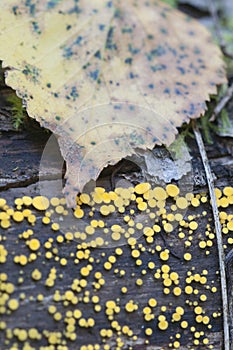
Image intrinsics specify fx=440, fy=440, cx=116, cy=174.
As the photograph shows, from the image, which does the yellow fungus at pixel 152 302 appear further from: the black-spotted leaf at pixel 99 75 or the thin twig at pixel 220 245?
the black-spotted leaf at pixel 99 75

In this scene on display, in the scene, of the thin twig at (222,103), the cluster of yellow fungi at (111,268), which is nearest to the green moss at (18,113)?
the cluster of yellow fungi at (111,268)

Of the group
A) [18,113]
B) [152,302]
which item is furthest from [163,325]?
[18,113]

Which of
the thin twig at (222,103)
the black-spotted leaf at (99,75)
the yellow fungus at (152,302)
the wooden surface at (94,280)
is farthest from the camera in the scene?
the thin twig at (222,103)

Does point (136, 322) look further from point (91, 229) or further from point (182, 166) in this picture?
point (182, 166)

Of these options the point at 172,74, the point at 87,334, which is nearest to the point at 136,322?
the point at 87,334

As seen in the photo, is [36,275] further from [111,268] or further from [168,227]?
[168,227]

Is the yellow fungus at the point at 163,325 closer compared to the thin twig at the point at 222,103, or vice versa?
the yellow fungus at the point at 163,325
